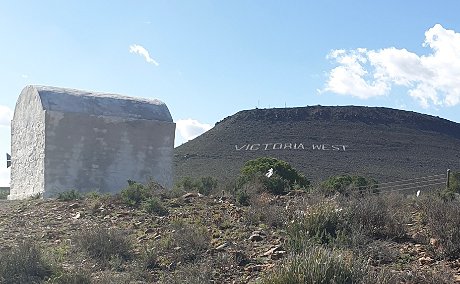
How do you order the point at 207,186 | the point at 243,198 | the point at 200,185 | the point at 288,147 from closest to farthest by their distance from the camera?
the point at 243,198 → the point at 207,186 → the point at 200,185 → the point at 288,147

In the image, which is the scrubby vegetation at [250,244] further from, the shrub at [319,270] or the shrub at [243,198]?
the shrub at [243,198]

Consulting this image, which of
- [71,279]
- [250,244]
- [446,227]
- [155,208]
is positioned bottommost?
[71,279]

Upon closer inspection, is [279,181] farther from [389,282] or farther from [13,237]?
[389,282]

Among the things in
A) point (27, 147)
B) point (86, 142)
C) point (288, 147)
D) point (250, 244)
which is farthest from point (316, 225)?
point (288, 147)

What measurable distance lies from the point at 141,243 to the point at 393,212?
168 inches

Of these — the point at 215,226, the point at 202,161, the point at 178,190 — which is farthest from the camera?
the point at 202,161

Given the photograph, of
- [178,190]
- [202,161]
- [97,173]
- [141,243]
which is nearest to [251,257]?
[141,243]

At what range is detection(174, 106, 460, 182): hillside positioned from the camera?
1891 inches

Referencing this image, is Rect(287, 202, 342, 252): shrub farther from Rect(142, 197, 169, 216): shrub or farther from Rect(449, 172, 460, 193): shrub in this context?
Rect(449, 172, 460, 193): shrub

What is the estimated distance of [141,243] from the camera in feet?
35.1

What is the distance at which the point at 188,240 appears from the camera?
388 inches

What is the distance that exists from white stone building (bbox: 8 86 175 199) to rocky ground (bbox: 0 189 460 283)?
22.1 feet

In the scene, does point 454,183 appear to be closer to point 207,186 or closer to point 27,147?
point 207,186

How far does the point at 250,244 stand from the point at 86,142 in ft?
44.8
